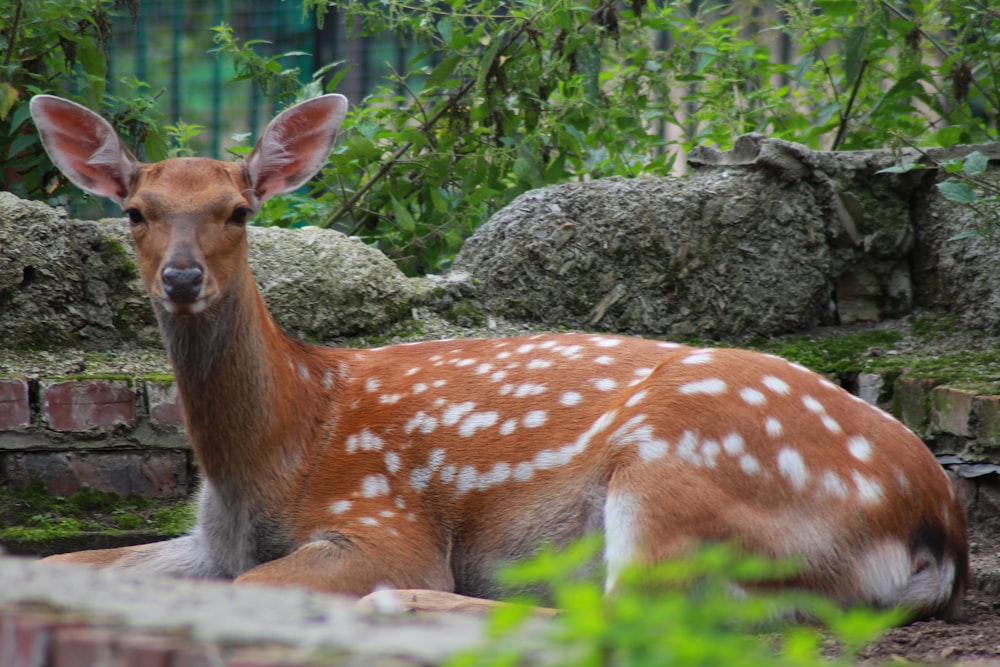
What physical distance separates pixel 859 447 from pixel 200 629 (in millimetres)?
2252

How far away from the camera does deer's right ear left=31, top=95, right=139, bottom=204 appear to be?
3705mm

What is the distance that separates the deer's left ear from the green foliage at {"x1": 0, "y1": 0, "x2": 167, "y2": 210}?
43.0 inches

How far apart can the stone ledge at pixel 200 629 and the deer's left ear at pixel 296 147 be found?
8.21 feet

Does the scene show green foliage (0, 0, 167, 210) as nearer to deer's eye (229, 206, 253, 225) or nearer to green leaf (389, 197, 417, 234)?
green leaf (389, 197, 417, 234)

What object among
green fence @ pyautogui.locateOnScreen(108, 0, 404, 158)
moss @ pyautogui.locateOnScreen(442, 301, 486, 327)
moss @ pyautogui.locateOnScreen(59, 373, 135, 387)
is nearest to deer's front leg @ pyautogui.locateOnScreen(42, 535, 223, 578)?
moss @ pyautogui.locateOnScreen(59, 373, 135, 387)

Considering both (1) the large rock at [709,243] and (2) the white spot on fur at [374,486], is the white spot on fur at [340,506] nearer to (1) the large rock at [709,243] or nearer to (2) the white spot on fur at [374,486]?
(2) the white spot on fur at [374,486]

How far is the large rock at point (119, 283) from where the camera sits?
4168mm

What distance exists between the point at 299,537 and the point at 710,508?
1.19 meters

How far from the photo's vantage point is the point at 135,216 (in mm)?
3496

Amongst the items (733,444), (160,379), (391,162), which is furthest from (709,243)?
(160,379)

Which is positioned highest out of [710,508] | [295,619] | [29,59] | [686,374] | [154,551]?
[29,59]

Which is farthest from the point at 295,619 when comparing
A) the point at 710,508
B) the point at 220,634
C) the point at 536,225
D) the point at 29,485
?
the point at 536,225

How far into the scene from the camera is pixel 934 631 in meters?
2.96

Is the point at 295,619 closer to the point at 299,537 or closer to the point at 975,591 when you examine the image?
the point at 299,537
